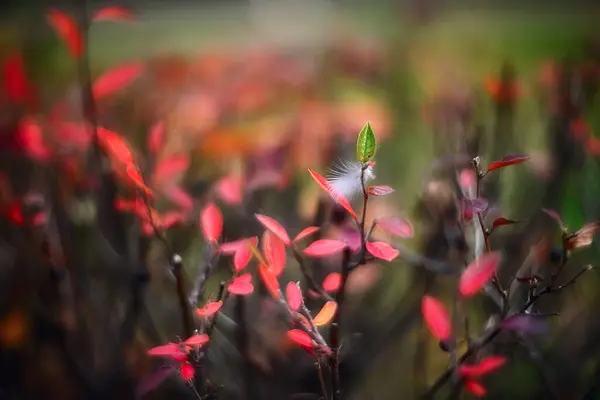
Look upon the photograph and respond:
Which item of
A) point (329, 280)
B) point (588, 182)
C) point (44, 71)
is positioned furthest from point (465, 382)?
point (44, 71)

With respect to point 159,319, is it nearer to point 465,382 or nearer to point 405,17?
point 465,382

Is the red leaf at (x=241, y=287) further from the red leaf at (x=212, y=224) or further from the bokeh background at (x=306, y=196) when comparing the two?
the bokeh background at (x=306, y=196)

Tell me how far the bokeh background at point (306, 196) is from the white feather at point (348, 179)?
14 cm

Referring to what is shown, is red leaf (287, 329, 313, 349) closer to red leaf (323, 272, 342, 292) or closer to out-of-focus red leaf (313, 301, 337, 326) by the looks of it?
out-of-focus red leaf (313, 301, 337, 326)

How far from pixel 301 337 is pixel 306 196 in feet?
2.58

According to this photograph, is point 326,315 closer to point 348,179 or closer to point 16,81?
point 348,179

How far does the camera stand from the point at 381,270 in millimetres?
1095

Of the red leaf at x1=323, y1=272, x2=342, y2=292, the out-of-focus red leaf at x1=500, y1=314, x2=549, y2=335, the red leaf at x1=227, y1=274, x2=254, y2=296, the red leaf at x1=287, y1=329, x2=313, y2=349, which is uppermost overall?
the out-of-focus red leaf at x1=500, y1=314, x2=549, y2=335

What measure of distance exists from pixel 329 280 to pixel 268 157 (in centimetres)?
40

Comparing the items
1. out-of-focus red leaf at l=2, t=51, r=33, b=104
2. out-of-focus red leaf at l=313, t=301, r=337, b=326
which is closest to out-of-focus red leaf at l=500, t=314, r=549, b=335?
out-of-focus red leaf at l=313, t=301, r=337, b=326

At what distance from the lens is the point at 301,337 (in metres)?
0.60

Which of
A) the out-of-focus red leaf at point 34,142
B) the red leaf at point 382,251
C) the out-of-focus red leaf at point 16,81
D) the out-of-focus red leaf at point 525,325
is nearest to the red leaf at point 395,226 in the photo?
the red leaf at point 382,251

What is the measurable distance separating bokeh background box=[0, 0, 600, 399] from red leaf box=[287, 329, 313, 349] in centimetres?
23

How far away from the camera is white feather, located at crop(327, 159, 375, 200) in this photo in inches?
23.7
